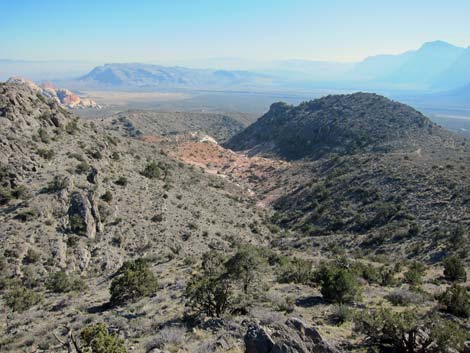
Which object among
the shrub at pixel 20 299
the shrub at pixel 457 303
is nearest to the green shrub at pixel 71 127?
the shrub at pixel 20 299

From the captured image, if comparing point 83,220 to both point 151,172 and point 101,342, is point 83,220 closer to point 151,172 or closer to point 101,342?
point 151,172

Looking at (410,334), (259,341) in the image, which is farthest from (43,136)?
(410,334)

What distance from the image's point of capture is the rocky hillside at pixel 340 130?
215 feet

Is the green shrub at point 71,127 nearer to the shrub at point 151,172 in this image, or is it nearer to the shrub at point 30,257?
the shrub at point 151,172

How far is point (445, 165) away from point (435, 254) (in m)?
23.1

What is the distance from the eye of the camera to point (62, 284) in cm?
1872

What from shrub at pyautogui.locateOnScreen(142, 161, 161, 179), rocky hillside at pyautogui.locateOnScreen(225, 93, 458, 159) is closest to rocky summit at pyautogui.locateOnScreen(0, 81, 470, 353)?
shrub at pyautogui.locateOnScreen(142, 161, 161, 179)

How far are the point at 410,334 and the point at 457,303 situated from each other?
4.78 meters

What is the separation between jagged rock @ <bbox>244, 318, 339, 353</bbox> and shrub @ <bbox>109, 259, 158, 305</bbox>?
9121mm

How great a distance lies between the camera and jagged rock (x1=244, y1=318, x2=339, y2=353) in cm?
789

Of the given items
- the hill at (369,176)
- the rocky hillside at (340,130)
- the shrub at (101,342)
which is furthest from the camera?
the rocky hillside at (340,130)

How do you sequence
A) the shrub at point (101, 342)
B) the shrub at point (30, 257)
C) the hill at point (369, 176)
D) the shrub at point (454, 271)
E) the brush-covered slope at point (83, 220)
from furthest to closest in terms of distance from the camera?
the hill at point (369, 176) → the shrub at point (30, 257) → the shrub at point (454, 271) → the brush-covered slope at point (83, 220) → the shrub at point (101, 342)

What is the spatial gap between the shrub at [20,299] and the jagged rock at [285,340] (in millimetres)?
12891

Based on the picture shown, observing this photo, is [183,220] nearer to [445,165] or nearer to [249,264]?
[249,264]
